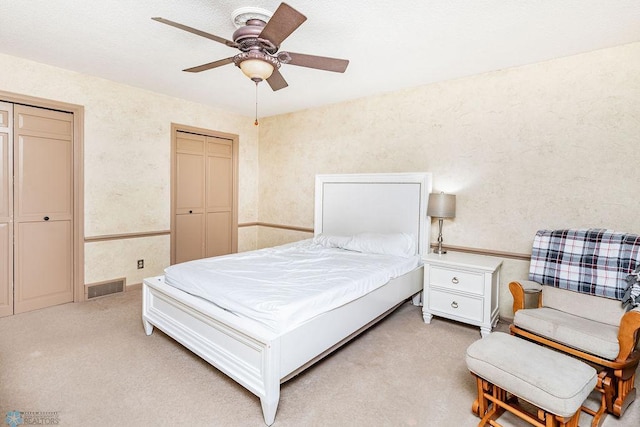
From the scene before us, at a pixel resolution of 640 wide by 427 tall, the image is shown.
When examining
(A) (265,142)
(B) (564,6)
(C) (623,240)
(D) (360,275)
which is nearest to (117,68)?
(A) (265,142)

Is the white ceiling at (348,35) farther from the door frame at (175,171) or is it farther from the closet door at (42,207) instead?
the door frame at (175,171)

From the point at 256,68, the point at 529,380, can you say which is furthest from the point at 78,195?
the point at 529,380

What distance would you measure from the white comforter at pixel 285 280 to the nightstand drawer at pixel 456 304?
383 mm

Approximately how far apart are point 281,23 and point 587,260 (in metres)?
2.68

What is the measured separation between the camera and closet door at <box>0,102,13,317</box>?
3.11 meters

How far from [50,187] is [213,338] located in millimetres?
2729

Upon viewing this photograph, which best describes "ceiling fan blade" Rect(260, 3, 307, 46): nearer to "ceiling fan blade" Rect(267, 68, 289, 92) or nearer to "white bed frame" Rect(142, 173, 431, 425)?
"ceiling fan blade" Rect(267, 68, 289, 92)

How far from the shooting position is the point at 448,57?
288 cm

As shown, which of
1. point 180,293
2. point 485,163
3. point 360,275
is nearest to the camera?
point 180,293

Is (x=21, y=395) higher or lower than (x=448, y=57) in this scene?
lower

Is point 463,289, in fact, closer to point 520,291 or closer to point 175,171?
point 520,291

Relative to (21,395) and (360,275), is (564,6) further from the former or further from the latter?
(21,395)

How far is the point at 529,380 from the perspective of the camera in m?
1.55

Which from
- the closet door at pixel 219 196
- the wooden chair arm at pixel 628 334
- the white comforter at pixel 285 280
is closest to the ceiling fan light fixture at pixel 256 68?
the white comforter at pixel 285 280
